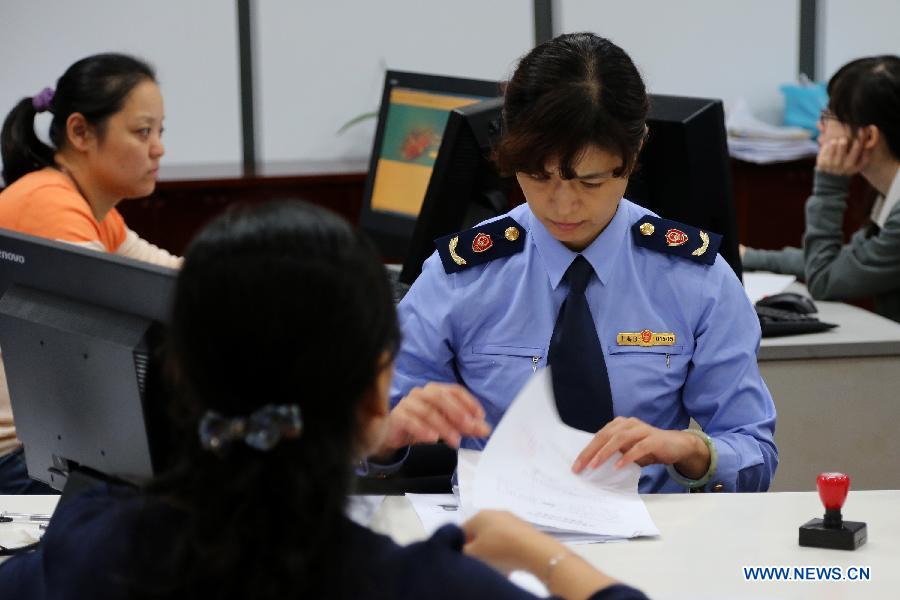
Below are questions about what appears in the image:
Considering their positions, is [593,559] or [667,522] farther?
[667,522]

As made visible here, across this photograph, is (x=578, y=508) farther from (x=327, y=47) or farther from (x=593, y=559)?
(x=327, y=47)

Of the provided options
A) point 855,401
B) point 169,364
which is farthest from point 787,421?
point 169,364

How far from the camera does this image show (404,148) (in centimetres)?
321

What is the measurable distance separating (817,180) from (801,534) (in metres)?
1.98

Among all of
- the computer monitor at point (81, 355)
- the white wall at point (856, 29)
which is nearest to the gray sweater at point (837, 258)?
the white wall at point (856, 29)

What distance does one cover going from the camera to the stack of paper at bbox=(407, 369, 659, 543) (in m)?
1.49

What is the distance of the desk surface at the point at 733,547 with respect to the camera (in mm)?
1419

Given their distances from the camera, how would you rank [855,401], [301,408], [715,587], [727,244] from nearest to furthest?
[301,408] → [715,587] → [727,244] → [855,401]

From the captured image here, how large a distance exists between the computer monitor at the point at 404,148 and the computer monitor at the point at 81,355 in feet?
5.66

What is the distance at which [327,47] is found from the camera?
472 cm

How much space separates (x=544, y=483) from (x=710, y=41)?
12.2ft

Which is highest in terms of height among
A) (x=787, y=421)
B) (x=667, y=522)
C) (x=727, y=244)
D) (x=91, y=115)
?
(x=91, y=115)

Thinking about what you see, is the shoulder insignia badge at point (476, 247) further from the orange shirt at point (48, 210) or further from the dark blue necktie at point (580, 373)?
the orange shirt at point (48, 210)

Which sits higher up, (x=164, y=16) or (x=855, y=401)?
(x=164, y=16)
